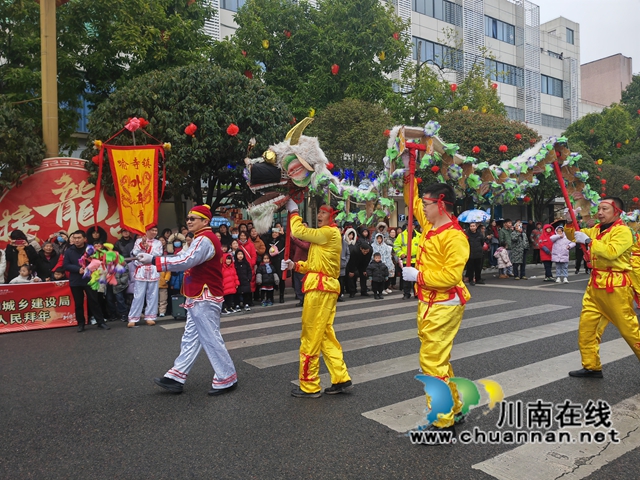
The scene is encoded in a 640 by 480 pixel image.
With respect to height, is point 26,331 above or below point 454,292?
below

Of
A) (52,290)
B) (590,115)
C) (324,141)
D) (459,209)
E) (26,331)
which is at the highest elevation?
(590,115)

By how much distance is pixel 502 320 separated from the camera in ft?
27.1

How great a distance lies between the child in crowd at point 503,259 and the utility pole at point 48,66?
465 inches

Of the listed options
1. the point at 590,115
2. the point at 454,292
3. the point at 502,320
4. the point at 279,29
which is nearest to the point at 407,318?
the point at 502,320

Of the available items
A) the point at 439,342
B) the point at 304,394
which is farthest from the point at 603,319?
the point at 304,394

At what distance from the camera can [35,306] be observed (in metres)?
8.85

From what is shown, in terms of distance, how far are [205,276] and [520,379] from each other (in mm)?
3212

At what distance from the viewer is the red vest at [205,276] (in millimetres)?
4941

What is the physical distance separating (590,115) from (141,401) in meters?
31.8

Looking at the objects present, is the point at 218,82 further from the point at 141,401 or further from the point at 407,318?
the point at 141,401

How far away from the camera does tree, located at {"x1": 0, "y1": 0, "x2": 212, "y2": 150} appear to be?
43.0 ft

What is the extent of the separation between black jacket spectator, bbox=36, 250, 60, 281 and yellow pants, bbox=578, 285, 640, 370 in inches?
346

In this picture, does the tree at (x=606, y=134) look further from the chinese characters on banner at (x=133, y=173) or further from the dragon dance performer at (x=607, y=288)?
the dragon dance performer at (x=607, y=288)

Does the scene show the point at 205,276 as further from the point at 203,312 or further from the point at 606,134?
the point at 606,134
